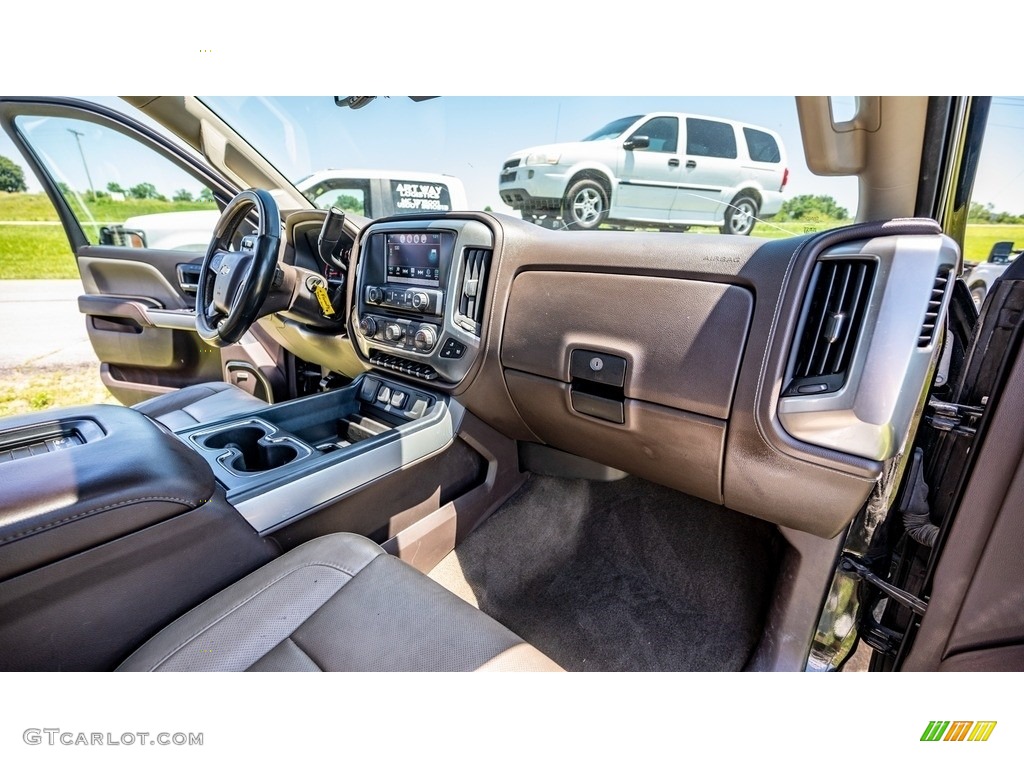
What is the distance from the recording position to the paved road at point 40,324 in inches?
69.4

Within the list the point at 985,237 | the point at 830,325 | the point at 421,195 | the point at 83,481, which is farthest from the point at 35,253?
the point at 985,237

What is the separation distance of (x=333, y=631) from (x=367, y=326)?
3.60 feet

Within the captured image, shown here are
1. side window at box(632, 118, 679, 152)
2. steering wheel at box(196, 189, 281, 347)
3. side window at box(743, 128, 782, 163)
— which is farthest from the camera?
side window at box(632, 118, 679, 152)

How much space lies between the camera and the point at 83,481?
0.77 meters

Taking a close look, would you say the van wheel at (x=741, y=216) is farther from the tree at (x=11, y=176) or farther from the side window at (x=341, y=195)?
the tree at (x=11, y=176)

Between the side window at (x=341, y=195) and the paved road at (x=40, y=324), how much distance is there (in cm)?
110

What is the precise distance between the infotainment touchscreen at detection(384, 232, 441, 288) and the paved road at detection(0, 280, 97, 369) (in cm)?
128

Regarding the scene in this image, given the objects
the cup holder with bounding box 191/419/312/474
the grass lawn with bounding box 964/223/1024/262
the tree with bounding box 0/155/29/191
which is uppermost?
the tree with bounding box 0/155/29/191

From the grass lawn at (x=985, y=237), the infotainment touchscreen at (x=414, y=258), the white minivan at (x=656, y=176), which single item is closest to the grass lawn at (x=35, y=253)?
the infotainment touchscreen at (x=414, y=258)

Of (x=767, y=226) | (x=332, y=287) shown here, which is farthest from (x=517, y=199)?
(x=767, y=226)

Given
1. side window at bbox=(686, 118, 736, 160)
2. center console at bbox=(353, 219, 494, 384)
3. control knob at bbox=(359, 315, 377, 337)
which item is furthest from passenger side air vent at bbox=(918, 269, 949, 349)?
control knob at bbox=(359, 315, 377, 337)

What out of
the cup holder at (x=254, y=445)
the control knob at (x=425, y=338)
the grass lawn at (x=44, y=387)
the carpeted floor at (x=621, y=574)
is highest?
the control knob at (x=425, y=338)

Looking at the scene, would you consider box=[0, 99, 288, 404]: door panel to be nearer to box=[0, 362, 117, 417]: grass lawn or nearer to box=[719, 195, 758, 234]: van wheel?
box=[0, 362, 117, 417]: grass lawn

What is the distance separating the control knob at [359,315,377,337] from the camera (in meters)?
1.67
